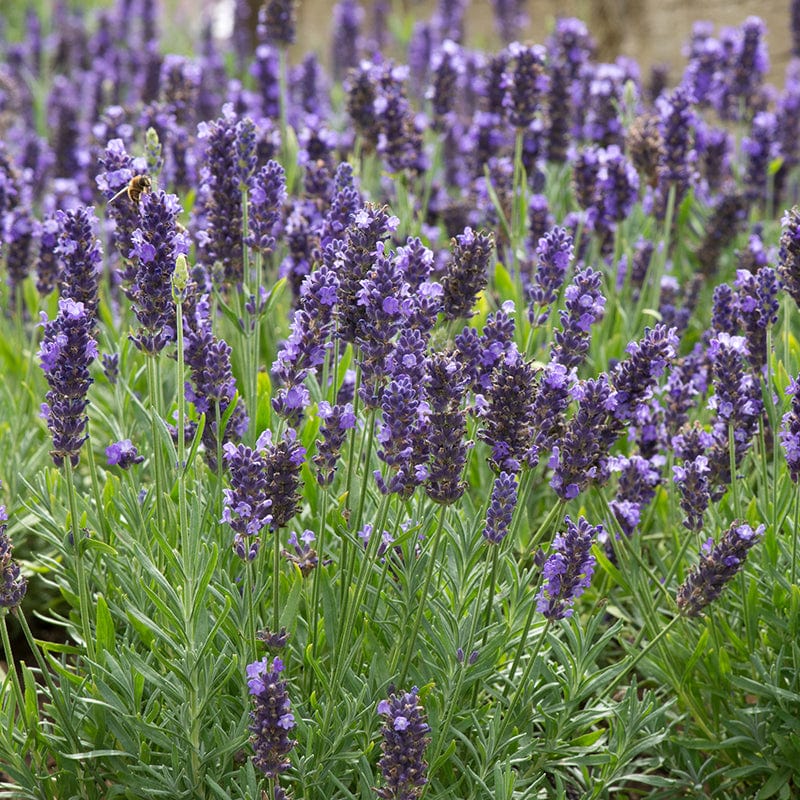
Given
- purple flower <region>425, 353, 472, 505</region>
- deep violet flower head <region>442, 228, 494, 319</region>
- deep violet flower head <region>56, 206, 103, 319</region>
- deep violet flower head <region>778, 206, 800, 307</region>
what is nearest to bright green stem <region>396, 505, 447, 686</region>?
purple flower <region>425, 353, 472, 505</region>

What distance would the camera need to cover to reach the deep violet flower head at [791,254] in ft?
8.76

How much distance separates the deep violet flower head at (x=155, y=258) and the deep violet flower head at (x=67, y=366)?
0.14m

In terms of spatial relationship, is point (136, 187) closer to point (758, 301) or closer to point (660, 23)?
point (758, 301)

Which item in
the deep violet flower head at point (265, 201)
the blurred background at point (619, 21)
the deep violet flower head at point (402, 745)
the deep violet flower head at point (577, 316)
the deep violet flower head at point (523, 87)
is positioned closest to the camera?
the deep violet flower head at point (402, 745)

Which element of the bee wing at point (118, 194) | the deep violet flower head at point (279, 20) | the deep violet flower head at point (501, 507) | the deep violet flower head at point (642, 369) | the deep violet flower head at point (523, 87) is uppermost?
the deep violet flower head at point (279, 20)

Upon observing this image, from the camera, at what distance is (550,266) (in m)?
2.90

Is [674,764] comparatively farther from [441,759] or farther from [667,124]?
[667,124]

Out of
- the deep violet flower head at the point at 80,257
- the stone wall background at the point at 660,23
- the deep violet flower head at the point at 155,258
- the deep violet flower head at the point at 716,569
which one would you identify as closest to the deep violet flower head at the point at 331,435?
the deep violet flower head at the point at 155,258

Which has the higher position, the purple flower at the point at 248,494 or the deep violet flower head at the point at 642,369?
the deep violet flower head at the point at 642,369

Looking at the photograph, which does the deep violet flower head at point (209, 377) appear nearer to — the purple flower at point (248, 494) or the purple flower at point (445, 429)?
the purple flower at point (248, 494)

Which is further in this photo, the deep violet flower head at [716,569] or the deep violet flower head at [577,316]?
the deep violet flower head at [577,316]

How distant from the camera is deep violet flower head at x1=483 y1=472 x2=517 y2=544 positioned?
2318 mm

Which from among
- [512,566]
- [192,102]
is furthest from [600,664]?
[192,102]

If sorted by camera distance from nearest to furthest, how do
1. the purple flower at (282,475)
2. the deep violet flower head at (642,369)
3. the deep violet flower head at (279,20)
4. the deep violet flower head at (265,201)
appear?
the purple flower at (282,475), the deep violet flower head at (642,369), the deep violet flower head at (265,201), the deep violet flower head at (279,20)
